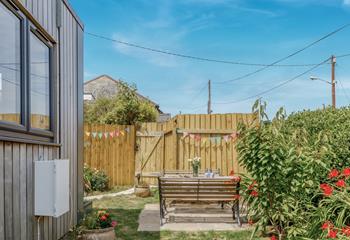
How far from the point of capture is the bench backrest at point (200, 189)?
17.2 ft

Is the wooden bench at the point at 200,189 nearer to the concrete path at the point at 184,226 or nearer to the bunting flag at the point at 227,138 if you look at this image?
the concrete path at the point at 184,226

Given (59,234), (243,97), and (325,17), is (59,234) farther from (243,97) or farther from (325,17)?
(243,97)

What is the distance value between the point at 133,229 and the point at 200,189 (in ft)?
3.98

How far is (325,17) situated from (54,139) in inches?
378

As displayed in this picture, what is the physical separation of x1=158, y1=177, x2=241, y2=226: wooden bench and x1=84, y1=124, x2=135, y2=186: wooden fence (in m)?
3.79

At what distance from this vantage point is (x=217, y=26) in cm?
1138

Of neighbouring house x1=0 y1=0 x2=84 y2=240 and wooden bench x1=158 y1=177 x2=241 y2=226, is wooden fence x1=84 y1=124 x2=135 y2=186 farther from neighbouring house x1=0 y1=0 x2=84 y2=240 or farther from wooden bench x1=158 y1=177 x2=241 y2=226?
neighbouring house x1=0 y1=0 x2=84 y2=240

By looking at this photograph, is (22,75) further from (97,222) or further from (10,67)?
(97,222)

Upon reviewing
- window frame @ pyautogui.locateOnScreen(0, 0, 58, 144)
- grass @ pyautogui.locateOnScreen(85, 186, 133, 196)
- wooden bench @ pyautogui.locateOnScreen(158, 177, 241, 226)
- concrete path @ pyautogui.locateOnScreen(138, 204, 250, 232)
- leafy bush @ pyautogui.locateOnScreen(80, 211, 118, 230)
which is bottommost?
grass @ pyautogui.locateOnScreen(85, 186, 133, 196)

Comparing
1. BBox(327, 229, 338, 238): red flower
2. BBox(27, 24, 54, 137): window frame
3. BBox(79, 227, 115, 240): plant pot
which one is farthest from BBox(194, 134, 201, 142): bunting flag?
BBox(327, 229, 338, 238): red flower

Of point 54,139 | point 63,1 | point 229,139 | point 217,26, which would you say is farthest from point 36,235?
point 217,26

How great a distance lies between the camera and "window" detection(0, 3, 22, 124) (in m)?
2.53

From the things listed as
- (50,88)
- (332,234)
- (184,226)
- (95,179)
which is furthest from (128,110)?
(332,234)

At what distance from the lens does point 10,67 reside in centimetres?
266
